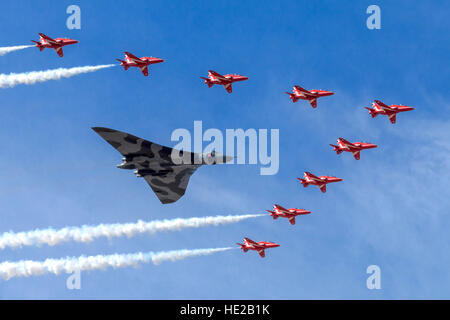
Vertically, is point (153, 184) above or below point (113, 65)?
below

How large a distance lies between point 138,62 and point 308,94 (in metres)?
28.0

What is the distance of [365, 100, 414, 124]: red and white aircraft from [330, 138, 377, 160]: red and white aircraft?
537cm

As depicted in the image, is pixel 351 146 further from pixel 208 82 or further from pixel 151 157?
pixel 151 157

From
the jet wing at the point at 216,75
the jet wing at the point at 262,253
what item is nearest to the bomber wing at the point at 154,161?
the jet wing at the point at 216,75

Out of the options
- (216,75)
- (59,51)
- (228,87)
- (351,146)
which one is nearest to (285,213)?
(351,146)

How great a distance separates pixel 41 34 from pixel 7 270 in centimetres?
3894

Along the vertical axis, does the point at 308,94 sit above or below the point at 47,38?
below

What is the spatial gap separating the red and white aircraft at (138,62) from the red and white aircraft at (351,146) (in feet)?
106

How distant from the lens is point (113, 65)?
105 metres

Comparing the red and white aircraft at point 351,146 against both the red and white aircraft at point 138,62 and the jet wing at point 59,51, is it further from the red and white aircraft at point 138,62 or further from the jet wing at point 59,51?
the jet wing at point 59,51

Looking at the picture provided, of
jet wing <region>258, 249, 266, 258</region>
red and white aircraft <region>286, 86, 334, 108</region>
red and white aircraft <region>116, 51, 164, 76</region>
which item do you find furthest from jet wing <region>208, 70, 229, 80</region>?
jet wing <region>258, 249, 266, 258</region>

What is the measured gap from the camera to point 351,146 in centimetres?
11031
